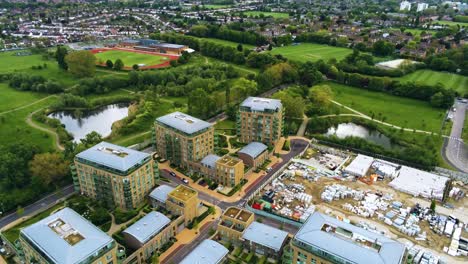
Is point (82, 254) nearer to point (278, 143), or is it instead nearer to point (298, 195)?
point (298, 195)

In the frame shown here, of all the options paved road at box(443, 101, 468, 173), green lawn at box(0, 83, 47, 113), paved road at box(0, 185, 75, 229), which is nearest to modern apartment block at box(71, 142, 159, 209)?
paved road at box(0, 185, 75, 229)

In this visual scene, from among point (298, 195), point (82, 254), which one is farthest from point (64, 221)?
point (298, 195)

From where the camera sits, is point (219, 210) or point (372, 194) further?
point (372, 194)

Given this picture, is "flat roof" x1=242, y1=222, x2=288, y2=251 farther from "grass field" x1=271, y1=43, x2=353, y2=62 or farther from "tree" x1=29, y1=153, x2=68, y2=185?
"grass field" x1=271, y1=43, x2=353, y2=62

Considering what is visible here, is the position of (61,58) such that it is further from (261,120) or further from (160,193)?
(160,193)

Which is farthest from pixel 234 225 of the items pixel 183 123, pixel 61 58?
pixel 61 58

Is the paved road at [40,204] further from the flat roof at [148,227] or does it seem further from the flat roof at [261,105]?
the flat roof at [261,105]
